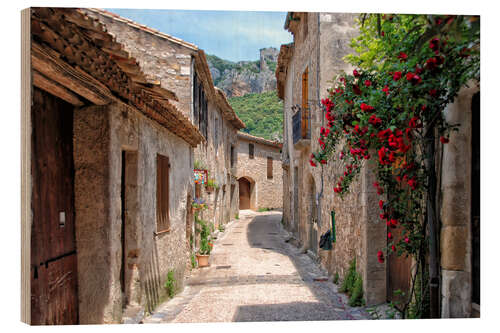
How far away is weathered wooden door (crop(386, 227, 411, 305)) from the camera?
4032 millimetres

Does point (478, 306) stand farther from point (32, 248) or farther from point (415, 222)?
point (32, 248)

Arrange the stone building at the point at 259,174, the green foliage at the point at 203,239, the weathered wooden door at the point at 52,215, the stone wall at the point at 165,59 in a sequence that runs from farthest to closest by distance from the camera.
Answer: the stone building at the point at 259,174
the green foliage at the point at 203,239
the stone wall at the point at 165,59
the weathered wooden door at the point at 52,215

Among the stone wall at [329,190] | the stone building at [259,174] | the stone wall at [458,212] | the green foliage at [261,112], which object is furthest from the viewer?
the stone building at [259,174]

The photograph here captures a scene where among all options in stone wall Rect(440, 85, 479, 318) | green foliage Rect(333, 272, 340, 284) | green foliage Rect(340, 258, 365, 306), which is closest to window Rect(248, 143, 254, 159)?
green foliage Rect(333, 272, 340, 284)

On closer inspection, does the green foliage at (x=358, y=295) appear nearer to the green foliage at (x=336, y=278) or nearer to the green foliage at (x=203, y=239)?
the green foliage at (x=336, y=278)

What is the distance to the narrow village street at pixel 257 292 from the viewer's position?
4098 millimetres

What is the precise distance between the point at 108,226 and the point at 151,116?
1.61 meters

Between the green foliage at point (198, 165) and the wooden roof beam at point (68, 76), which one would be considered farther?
the green foliage at point (198, 165)

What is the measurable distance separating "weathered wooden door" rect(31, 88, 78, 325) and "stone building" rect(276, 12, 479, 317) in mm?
2817

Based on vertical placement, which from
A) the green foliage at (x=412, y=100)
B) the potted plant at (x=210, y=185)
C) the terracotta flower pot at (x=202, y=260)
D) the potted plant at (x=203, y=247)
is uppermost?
the green foliage at (x=412, y=100)

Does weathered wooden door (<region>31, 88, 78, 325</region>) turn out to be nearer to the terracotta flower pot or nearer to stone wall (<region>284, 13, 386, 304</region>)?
stone wall (<region>284, 13, 386, 304</region>)

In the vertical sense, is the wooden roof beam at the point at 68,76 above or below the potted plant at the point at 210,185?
above

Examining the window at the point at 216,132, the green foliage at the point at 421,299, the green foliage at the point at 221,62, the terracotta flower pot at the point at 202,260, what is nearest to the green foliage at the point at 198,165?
the green foliage at the point at 221,62

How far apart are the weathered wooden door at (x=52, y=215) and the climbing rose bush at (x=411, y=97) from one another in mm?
2389
